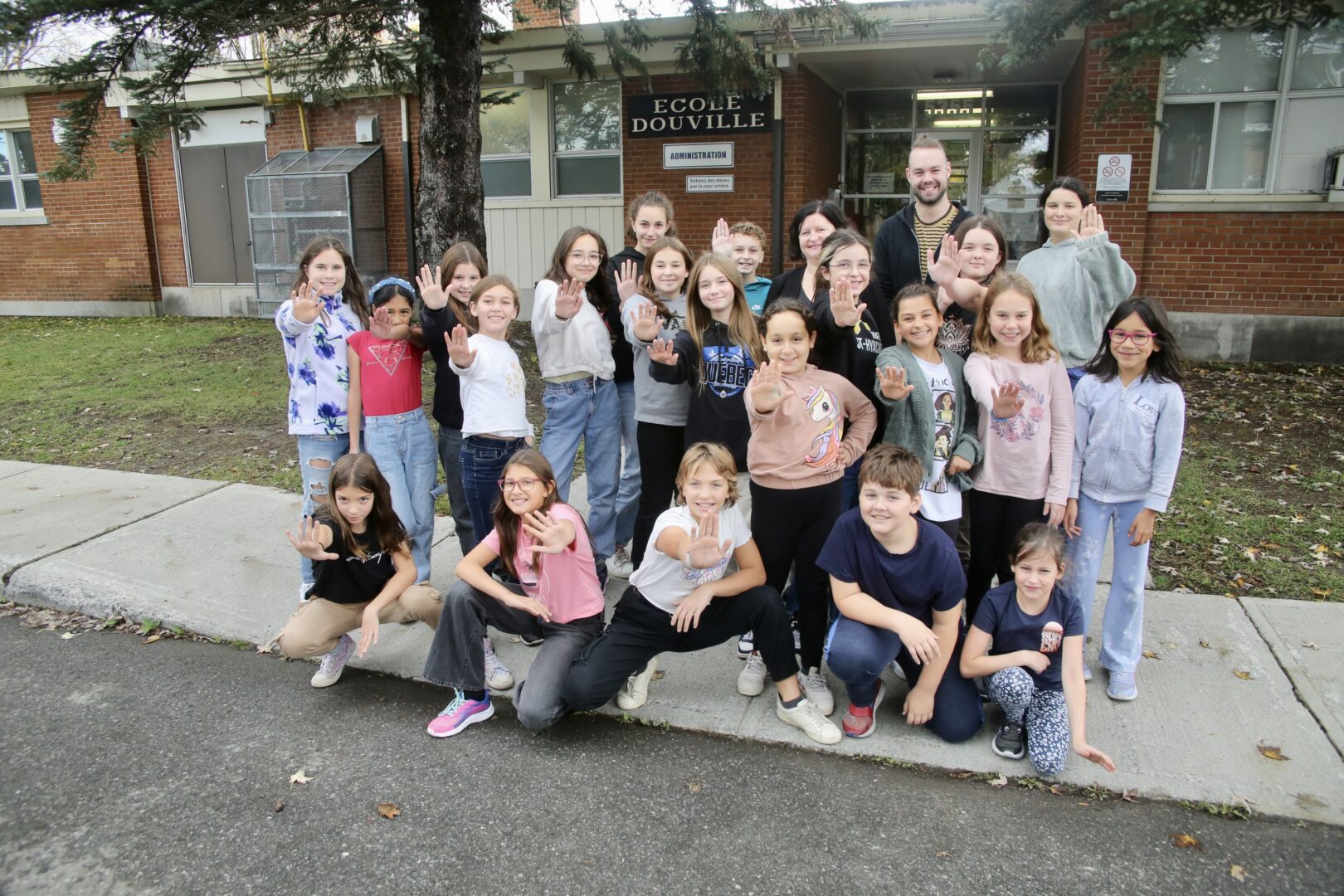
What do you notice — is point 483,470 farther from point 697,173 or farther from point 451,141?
point 697,173

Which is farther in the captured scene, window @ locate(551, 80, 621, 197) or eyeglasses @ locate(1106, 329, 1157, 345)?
window @ locate(551, 80, 621, 197)

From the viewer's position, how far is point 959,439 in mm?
3385

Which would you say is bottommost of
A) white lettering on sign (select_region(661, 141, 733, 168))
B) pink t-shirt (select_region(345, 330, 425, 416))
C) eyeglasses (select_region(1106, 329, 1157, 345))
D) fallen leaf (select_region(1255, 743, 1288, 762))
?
fallen leaf (select_region(1255, 743, 1288, 762))

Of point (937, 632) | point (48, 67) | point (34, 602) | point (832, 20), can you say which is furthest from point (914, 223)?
point (48, 67)

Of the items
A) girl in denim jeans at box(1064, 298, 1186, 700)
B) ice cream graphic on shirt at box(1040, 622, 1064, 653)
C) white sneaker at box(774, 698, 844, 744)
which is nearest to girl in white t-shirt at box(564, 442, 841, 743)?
white sneaker at box(774, 698, 844, 744)

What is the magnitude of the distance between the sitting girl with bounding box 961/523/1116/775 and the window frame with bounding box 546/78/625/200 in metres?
9.91

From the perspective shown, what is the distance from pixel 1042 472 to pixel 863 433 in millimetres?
663

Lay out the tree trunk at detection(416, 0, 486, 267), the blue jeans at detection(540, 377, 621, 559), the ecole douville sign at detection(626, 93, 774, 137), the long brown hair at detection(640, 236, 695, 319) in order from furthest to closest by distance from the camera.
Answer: the ecole douville sign at detection(626, 93, 774, 137), the tree trunk at detection(416, 0, 486, 267), the blue jeans at detection(540, 377, 621, 559), the long brown hair at detection(640, 236, 695, 319)

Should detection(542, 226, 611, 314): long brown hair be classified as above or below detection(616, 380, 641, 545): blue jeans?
above

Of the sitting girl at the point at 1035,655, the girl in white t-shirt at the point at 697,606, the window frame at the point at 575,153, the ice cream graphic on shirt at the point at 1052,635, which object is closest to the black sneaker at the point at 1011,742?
the sitting girl at the point at 1035,655

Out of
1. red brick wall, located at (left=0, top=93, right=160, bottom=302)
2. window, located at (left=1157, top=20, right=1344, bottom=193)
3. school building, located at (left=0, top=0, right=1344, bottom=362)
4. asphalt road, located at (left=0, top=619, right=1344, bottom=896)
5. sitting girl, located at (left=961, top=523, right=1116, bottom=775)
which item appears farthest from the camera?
red brick wall, located at (left=0, top=93, right=160, bottom=302)

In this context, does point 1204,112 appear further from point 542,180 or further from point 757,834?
point 757,834

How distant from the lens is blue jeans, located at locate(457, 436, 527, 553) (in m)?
3.84

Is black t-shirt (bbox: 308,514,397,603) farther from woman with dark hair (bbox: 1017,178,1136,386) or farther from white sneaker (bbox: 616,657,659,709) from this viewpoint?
woman with dark hair (bbox: 1017,178,1136,386)
